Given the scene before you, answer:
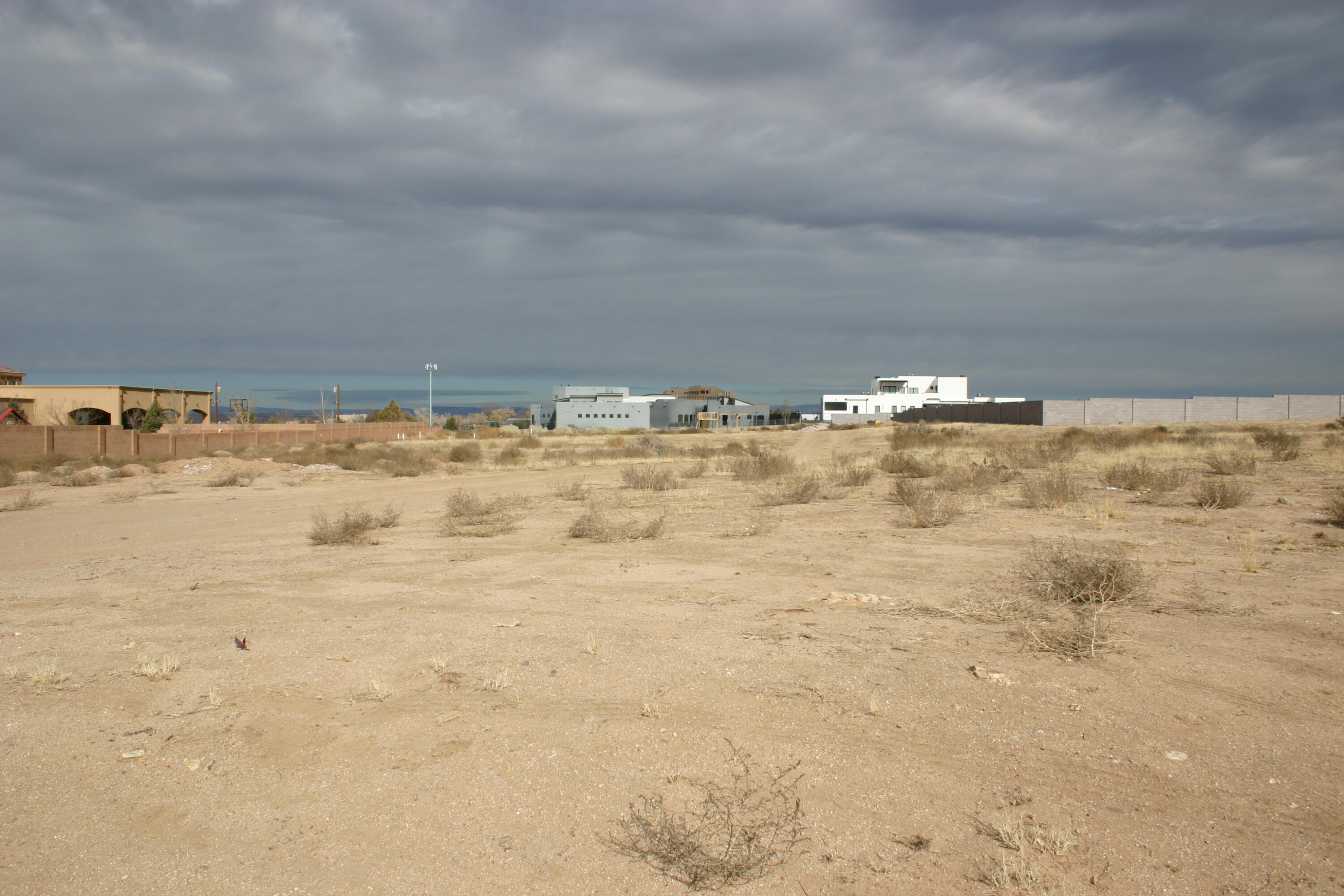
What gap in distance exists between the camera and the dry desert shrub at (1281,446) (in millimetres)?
24500

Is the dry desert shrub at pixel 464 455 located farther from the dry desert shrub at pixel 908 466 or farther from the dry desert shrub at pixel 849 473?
the dry desert shrub at pixel 908 466

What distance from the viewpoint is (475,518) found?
1639cm

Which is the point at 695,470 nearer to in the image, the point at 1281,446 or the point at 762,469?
the point at 762,469

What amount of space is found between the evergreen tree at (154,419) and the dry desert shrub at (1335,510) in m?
63.5

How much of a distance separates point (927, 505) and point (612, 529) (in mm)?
5667

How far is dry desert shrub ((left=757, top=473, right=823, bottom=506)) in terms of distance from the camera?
59.4ft

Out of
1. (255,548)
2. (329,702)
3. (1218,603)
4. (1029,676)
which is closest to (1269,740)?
(1029,676)

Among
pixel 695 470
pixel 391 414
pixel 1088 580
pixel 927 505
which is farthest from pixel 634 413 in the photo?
pixel 1088 580

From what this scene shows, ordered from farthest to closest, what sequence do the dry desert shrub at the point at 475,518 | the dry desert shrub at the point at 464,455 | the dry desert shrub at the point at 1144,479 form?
the dry desert shrub at the point at 464,455 < the dry desert shrub at the point at 1144,479 < the dry desert shrub at the point at 475,518

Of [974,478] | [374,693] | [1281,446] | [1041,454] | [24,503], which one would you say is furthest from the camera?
[1041,454]

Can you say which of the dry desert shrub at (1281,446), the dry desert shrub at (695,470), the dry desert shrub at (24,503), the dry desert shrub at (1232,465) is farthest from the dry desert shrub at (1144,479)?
the dry desert shrub at (24,503)

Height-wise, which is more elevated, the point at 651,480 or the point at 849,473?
the point at 849,473

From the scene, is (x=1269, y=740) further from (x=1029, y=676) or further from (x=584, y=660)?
(x=584, y=660)

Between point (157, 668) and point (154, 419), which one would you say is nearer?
point (157, 668)
